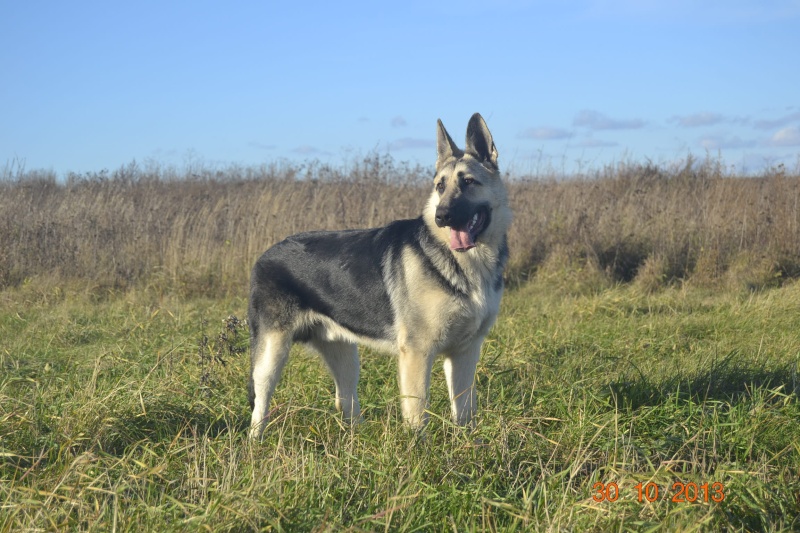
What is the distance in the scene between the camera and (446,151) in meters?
4.53

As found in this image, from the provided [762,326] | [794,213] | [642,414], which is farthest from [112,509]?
[794,213]

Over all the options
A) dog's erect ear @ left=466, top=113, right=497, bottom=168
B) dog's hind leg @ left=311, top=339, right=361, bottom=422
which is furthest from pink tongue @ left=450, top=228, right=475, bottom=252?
dog's hind leg @ left=311, top=339, right=361, bottom=422

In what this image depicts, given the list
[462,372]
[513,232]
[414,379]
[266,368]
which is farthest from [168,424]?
[513,232]

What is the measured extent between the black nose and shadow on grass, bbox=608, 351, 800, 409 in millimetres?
1316

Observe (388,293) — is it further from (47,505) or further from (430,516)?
(47,505)

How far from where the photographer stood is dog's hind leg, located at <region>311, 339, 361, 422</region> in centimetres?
445

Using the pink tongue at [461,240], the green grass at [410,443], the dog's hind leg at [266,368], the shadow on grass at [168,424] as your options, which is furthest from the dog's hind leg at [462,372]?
the shadow on grass at [168,424]

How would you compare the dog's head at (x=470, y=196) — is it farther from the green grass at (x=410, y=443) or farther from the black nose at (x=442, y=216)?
the green grass at (x=410, y=443)

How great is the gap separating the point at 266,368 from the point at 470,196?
155cm

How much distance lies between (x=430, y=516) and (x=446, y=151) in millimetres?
2360

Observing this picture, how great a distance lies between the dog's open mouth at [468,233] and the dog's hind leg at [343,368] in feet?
3.28

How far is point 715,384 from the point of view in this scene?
4.59m
